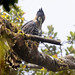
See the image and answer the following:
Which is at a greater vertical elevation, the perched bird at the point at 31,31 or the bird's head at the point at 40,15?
the bird's head at the point at 40,15

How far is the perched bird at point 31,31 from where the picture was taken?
8.61 feet

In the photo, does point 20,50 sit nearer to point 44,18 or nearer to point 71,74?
point 71,74

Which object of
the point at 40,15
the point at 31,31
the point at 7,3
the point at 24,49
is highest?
the point at 40,15

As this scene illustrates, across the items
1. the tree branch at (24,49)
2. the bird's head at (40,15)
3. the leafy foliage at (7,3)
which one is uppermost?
the bird's head at (40,15)

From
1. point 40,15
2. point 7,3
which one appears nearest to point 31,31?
point 40,15

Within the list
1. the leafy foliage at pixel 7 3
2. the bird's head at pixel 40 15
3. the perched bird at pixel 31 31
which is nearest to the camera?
the leafy foliage at pixel 7 3

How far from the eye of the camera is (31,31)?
17.2ft

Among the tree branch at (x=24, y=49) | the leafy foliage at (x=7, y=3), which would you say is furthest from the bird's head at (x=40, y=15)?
the leafy foliage at (x=7, y=3)

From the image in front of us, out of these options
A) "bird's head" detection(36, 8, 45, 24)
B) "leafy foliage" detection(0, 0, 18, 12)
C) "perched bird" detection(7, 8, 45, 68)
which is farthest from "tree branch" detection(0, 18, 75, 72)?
"bird's head" detection(36, 8, 45, 24)

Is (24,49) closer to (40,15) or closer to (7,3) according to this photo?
(7,3)

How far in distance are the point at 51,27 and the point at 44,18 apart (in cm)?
121

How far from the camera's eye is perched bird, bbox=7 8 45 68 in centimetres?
262

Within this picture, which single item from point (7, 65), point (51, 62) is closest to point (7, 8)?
point (7, 65)

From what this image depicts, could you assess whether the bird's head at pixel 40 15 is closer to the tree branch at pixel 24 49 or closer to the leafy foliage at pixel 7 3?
the tree branch at pixel 24 49
